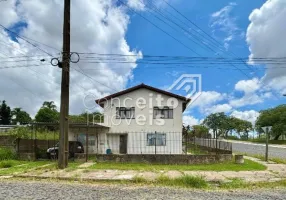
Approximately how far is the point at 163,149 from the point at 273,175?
49.7 feet

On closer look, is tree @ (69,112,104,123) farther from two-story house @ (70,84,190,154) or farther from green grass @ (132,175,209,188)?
green grass @ (132,175,209,188)

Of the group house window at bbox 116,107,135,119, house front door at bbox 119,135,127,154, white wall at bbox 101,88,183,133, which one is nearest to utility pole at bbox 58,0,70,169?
white wall at bbox 101,88,183,133

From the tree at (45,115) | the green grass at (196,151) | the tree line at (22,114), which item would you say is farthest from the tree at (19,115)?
the green grass at (196,151)

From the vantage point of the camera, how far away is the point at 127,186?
38.9 ft

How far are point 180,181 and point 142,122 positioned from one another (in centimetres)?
1779

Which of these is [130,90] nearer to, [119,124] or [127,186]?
[119,124]

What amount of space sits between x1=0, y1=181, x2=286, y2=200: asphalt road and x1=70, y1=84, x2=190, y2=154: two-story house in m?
18.1

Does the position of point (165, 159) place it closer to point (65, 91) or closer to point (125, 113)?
point (65, 91)

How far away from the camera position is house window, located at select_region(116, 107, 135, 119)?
30.3 m

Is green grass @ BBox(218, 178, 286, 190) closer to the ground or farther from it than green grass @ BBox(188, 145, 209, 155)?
farther from it

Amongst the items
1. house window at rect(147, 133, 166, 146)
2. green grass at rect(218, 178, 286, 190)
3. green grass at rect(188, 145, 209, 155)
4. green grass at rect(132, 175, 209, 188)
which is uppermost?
house window at rect(147, 133, 166, 146)

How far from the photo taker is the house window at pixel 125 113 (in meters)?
30.3

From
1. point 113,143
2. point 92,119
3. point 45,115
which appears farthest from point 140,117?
point 45,115

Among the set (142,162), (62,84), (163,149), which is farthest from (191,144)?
(62,84)
